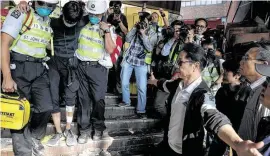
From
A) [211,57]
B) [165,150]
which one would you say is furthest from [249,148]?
[211,57]

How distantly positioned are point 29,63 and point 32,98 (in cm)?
46

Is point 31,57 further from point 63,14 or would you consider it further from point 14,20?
point 63,14

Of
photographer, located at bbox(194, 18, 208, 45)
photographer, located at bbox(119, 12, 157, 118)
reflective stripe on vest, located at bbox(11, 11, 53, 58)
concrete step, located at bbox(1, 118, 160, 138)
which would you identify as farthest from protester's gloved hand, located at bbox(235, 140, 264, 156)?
photographer, located at bbox(194, 18, 208, 45)

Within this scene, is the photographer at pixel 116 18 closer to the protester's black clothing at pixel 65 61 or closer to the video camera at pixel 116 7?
the video camera at pixel 116 7

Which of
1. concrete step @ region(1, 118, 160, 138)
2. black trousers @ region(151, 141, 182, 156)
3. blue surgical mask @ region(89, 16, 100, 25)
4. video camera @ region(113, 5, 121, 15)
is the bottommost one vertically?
concrete step @ region(1, 118, 160, 138)

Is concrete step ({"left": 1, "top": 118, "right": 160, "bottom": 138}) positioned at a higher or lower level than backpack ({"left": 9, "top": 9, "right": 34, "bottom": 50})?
lower

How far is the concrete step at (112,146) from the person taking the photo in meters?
3.92

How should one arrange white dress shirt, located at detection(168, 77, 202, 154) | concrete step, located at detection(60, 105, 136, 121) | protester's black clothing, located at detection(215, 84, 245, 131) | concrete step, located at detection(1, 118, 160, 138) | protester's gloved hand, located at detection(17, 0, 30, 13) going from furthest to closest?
concrete step, located at detection(60, 105, 136, 121) < concrete step, located at detection(1, 118, 160, 138) < protester's gloved hand, located at detection(17, 0, 30, 13) < protester's black clothing, located at detection(215, 84, 245, 131) < white dress shirt, located at detection(168, 77, 202, 154)

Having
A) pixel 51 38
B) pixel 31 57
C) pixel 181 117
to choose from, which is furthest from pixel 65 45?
pixel 181 117

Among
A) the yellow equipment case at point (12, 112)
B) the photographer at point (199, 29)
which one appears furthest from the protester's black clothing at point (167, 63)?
the yellow equipment case at point (12, 112)

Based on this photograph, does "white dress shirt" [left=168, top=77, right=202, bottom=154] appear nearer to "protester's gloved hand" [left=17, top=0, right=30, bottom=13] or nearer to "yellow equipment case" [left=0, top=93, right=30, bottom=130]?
"yellow equipment case" [left=0, top=93, right=30, bottom=130]

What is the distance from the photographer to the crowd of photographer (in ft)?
7.85

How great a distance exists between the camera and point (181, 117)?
8.98 feet

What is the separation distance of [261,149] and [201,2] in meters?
19.0
